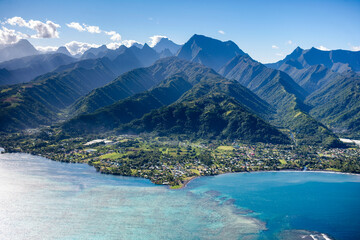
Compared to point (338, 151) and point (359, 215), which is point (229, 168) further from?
point (338, 151)

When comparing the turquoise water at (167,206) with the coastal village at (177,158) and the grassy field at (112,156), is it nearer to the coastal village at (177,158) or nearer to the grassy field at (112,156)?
the coastal village at (177,158)

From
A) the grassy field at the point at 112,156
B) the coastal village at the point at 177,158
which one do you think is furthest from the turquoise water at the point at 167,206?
the grassy field at the point at 112,156

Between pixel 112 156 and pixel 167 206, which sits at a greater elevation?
pixel 112 156

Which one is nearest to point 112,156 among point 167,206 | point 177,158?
point 177,158

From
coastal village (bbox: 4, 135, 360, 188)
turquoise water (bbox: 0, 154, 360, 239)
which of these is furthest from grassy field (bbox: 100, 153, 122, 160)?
turquoise water (bbox: 0, 154, 360, 239)

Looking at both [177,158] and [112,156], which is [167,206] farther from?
[112,156]
